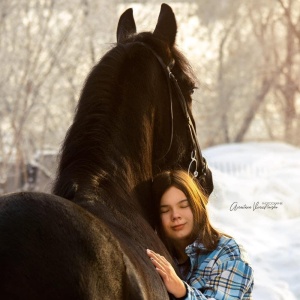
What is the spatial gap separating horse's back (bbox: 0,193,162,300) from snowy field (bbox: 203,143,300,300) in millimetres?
2295

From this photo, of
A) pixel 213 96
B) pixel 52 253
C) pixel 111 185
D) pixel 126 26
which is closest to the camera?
pixel 52 253

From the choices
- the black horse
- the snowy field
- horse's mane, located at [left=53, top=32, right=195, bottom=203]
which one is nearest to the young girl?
the black horse

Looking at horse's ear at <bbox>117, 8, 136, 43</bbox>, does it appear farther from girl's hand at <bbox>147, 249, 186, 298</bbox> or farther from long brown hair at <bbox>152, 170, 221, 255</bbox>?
girl's hand at <bbox>147, 249, 186, 298</bbox>

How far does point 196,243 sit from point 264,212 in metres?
8.91

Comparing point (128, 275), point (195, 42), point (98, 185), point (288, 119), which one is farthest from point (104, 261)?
point (288, 119)

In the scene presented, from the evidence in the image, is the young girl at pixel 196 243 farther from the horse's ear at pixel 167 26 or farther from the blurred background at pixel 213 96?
the horse's ear at pixel 167 26

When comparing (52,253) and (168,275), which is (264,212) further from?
(52,253)

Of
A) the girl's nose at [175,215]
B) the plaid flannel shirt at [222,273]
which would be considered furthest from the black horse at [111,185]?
the plaid flannel shirt at [222,273]

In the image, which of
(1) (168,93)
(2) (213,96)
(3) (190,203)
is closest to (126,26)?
(1) (168,93)

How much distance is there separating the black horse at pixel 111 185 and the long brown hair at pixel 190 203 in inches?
2.1

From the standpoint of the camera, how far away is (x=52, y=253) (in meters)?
2.46

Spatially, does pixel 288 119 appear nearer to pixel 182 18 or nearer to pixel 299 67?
pixel 299 67

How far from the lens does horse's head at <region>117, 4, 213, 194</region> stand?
3857 mm

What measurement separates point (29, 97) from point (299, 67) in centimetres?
1807
